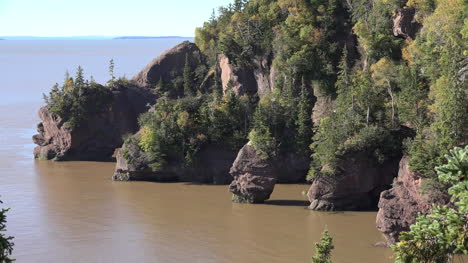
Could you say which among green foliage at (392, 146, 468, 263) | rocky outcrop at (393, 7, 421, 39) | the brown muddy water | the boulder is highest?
rocky outcrop at (393, 7, 421, 39)

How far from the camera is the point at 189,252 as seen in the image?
148 ft

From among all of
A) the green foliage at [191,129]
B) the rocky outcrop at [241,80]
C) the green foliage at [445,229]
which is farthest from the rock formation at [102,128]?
the green foliage at [445,229]

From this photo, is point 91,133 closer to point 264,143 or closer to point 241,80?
point 241,80

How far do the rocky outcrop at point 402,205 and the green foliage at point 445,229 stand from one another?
2928cm

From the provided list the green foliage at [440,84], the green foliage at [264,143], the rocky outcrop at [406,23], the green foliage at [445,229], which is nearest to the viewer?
the green foliage at [445,229]

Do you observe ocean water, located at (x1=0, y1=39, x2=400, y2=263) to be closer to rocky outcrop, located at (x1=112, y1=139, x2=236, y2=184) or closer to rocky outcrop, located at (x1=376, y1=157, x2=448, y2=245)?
rocky outcrop, located at (x1=112, y1=139, x2=236, y2=184)

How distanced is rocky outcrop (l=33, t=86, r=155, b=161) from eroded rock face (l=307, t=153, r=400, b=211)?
3110 centimetres

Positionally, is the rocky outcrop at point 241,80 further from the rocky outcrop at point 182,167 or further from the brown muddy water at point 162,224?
the brown muddy water at point 162,224

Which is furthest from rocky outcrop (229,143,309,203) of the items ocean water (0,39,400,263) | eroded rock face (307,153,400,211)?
eroded rock face (307,153,400,211)

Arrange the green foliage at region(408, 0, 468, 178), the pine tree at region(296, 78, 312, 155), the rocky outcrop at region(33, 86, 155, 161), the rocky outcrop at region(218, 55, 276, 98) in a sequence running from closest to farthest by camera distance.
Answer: the green foliage at region(408, 0, 468, 178) < the pine tree at region(296, 78, 312, 155) < the rocky outcrop at region(218, 55, 276, 98) < the rocky outcrop at region(33, 86, 155, 161)

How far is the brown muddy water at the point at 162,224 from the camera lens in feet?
148

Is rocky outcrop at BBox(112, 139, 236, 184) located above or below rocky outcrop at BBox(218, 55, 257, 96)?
below

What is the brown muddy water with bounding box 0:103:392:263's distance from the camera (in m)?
45.1

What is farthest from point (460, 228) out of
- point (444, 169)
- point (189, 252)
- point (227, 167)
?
point (227, 167)
